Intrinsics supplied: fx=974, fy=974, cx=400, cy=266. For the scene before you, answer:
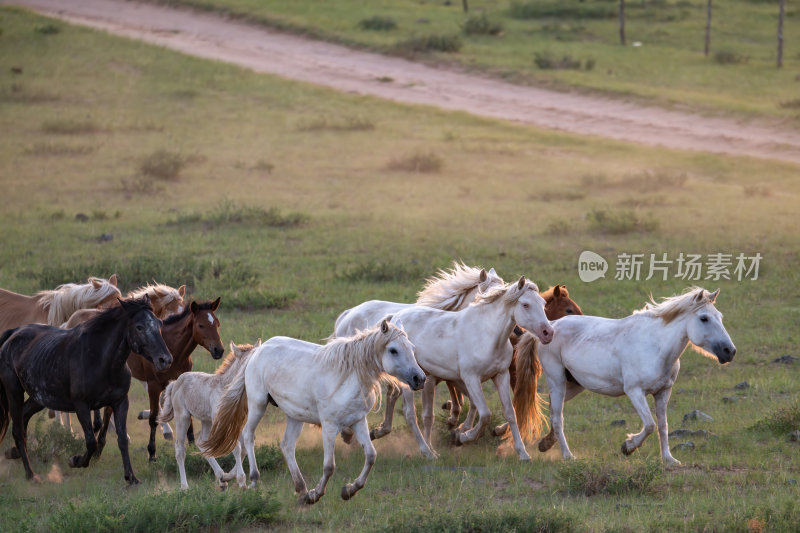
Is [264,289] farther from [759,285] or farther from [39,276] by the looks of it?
[759,285]

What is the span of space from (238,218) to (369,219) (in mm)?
2688

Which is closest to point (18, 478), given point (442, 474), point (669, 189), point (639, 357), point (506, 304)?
point (442, 474)

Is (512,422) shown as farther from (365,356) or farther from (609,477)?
(365,356)

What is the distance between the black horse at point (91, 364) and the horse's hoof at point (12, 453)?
17.3 inches

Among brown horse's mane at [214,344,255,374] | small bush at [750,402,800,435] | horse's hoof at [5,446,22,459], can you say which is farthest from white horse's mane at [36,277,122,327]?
small bush at [750,402,800,435]

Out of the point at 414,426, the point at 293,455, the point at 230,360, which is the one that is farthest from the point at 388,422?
the point at 293,455

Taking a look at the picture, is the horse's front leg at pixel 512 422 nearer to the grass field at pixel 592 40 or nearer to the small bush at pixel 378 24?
the grass field at pixel 592 40

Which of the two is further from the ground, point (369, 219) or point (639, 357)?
point (639, 357)

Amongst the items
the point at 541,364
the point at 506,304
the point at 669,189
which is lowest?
the point at 669,189

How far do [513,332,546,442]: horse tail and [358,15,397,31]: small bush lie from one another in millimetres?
28991

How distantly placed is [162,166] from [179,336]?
15067 millimetres

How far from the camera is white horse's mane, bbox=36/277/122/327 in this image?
33.9 ft

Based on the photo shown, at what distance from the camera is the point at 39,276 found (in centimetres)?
1573

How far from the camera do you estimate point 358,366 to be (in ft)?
24.4
